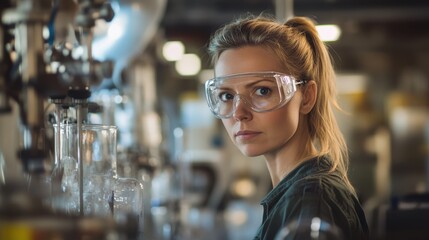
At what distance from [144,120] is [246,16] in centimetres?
243

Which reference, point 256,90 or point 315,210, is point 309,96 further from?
point 315,210

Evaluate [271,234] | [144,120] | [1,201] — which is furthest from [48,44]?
[144,120]

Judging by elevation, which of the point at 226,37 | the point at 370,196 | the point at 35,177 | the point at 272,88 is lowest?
the point at 370,196

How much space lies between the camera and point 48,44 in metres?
2.22

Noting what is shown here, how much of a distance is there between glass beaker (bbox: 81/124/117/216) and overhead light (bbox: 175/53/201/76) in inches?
263

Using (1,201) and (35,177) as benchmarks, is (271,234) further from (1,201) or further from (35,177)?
(1,201)

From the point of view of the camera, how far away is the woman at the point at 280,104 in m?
1.79

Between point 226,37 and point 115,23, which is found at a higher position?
point 115,23

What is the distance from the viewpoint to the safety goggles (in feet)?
6.00

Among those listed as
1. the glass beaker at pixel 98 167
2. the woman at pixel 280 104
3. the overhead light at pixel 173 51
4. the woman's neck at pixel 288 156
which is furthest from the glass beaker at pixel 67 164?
the overhead light at pixel 173 51

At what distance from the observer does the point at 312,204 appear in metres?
1.59

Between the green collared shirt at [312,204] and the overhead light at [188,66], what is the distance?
22.7 feet

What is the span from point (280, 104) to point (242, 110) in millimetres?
87

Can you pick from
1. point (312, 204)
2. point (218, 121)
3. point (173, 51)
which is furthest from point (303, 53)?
point (173, 51)
